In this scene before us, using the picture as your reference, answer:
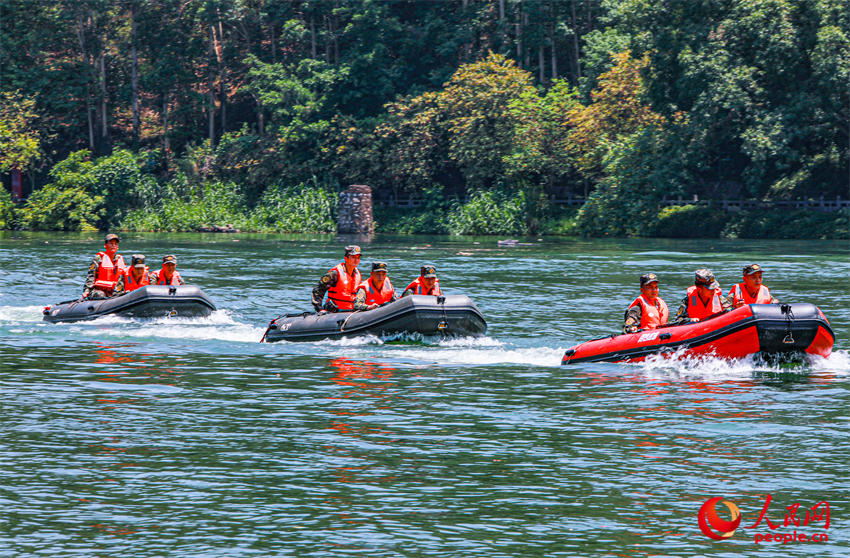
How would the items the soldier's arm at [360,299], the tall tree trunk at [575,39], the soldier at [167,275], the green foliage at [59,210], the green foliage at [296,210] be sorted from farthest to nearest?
the green foliage at [59,210], the green foliage at [296,210], the tall tree trunk at [575,39], the soldier at [167,275], the soldier's arm at [360,299]

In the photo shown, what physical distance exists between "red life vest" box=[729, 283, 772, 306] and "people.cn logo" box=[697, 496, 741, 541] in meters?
8.51

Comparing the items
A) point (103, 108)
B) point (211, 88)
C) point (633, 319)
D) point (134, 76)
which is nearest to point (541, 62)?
point (211, 88)

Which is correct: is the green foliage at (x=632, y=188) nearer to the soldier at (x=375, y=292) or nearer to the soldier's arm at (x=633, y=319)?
the soldier at (x=375, y=292)

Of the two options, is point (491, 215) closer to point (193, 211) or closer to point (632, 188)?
point (632, 188)

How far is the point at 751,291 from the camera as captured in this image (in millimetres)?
20266

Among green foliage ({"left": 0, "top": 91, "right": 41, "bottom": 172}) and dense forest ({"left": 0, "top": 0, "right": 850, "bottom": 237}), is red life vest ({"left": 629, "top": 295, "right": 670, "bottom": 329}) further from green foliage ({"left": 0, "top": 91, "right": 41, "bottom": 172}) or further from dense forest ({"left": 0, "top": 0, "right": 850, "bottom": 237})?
green foliage ({"left": 0, "top": 91, "right": 41, "bottom": 172})

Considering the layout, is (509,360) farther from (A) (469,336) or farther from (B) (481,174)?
(B) (481,174)

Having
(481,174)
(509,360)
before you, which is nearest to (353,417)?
(509,360)

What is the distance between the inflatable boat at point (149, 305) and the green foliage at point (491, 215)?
4157 centimetres

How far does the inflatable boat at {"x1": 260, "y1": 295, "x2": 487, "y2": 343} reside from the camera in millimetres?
22953

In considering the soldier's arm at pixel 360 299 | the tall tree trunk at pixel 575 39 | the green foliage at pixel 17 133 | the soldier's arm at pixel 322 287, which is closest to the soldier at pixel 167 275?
the soldier's arm at pixel 322 287

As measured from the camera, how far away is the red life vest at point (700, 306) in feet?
66.9

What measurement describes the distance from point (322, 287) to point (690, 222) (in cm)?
3992

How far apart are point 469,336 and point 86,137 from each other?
6302cm
